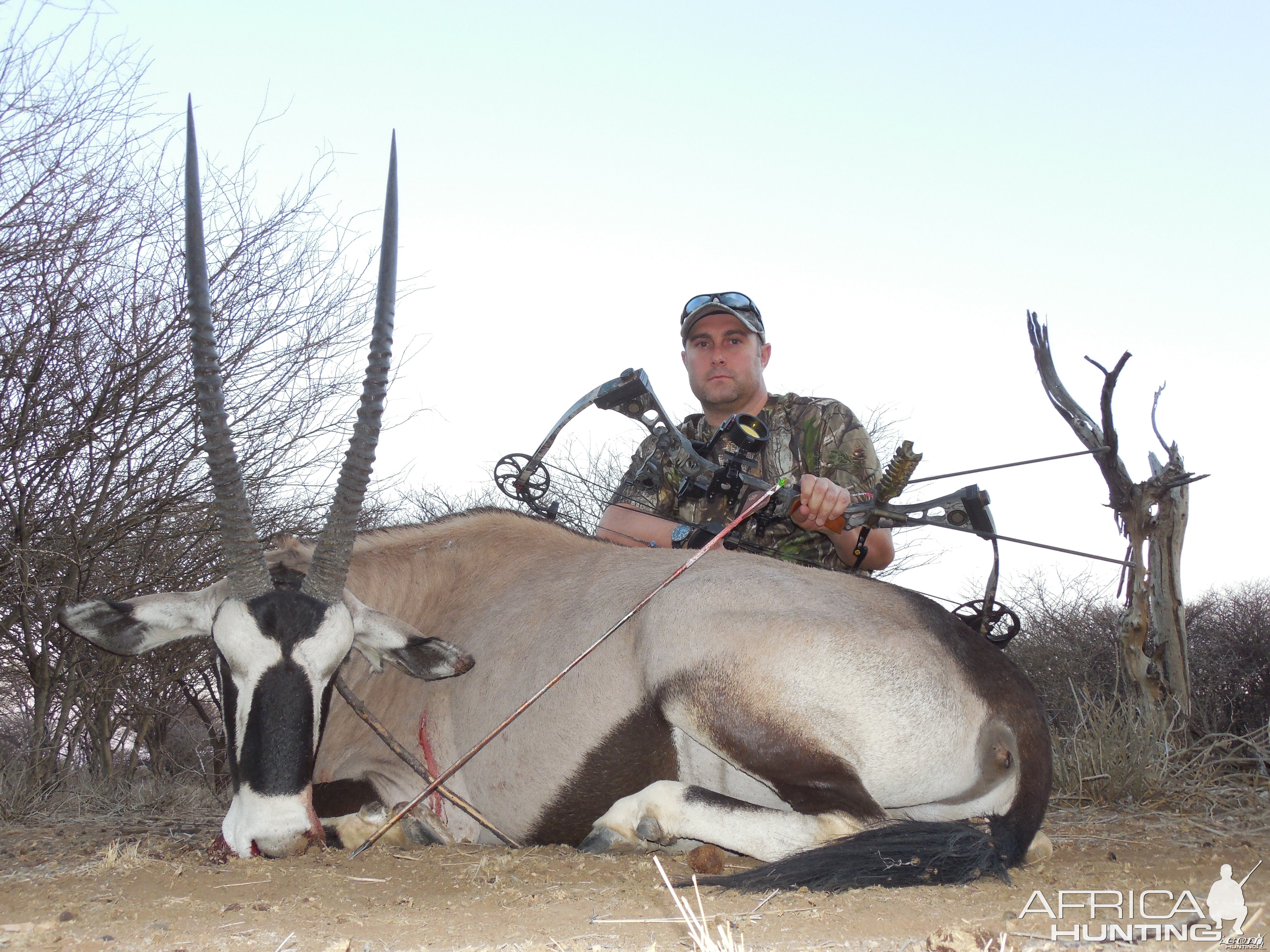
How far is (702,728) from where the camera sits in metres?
3.62

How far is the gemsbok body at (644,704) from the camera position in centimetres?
344

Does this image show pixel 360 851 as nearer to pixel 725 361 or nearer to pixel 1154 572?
pixel 725 361

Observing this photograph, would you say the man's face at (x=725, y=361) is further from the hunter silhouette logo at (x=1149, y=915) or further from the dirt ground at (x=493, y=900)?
the hunter silhouette logo at (x=1149, y=915)

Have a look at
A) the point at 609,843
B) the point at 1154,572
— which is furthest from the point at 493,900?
the point at 1154,572

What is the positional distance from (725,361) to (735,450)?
0.57 meters

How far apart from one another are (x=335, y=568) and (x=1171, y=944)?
301 centimetres

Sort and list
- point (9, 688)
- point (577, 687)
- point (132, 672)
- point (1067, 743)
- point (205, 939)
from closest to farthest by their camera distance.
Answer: point (205, 939) < point (577, 687) < point (1067, 743) < point (9, 688) < point (132, 672)

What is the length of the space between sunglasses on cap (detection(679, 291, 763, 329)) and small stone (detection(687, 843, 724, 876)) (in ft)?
12.7

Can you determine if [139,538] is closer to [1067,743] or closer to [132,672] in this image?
[132,672]

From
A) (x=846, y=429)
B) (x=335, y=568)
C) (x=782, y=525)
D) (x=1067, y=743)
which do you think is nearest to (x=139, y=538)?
(x=335, y=568)

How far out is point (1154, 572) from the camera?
628 cm

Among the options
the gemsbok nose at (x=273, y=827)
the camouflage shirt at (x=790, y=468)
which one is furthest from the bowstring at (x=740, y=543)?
the gemsbok nose at (x=273, y=827)

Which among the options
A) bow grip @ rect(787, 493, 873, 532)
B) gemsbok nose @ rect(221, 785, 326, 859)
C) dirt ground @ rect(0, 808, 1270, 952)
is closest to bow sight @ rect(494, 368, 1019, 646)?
bow grip @ rect(787, 493, 873, 532)

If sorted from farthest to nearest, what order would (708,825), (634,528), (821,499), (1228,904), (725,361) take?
(725,361)
(634,528)
(821,499)
(708,825)
(1228,904)
